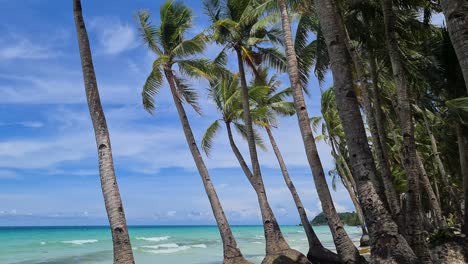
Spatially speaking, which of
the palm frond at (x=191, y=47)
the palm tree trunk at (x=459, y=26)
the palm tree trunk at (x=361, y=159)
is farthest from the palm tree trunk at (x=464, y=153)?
the palm frond at (x=191, y=47)

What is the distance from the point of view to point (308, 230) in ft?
51.6

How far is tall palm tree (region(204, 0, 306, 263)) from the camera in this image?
15.0 meters

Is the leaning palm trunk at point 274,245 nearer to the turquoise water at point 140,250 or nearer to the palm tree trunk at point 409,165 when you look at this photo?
the palm tree trunk at point 409,165

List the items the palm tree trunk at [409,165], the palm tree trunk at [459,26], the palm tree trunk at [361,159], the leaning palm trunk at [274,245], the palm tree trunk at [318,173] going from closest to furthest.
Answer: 1. the palm tree trunk at [459,26]
2. the palm tree trunk at [361,159]
3. the palm tree trunk at [409,165]
4. the palm tree trunk at [318,173]
5. the leaning palm trunk at [274,245]

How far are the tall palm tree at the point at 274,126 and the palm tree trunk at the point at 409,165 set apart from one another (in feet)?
16.9

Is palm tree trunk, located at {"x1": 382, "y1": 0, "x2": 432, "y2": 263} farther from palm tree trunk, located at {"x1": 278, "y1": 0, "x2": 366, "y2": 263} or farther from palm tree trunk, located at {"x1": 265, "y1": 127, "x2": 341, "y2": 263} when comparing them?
palm tree trunk, located at {"x1": 265, "y1": 127, "x2": 341, "y2": 263}

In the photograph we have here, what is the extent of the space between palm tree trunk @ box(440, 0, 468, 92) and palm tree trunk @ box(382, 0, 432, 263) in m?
4.55

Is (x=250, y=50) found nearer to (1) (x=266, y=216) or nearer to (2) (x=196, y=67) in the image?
(2) (x=196, y=67)

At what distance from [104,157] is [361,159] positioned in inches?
174

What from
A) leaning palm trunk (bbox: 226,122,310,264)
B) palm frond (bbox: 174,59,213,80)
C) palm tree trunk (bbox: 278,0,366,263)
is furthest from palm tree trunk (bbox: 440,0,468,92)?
palm frond (bbox: 174,59,213,80)

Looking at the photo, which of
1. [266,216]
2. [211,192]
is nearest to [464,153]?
[266,216]

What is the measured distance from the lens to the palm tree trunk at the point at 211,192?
48.5 ft

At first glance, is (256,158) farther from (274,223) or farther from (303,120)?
(303,120)

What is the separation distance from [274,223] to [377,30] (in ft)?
24.3
